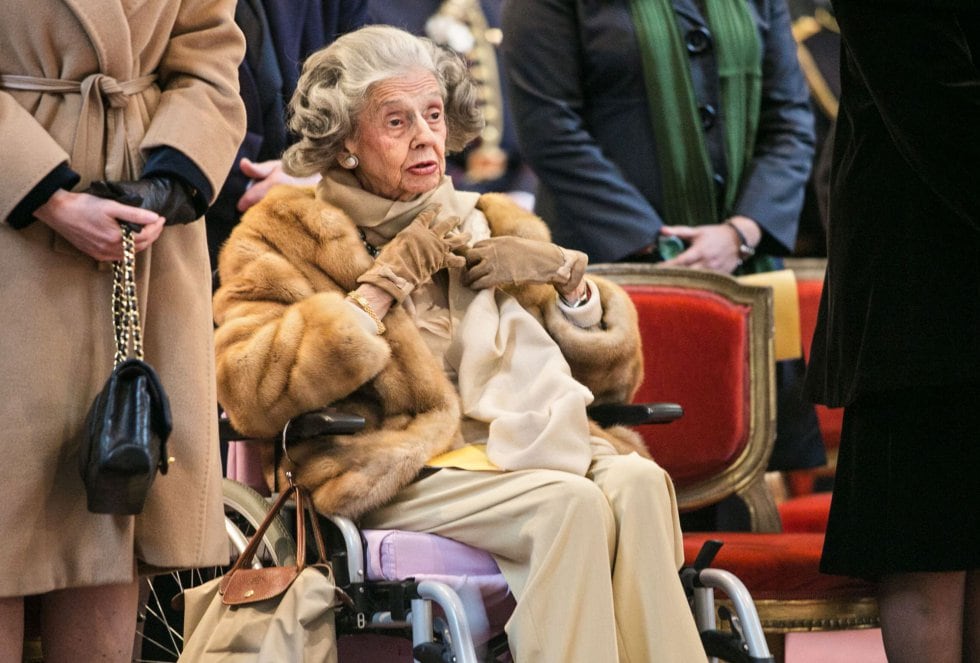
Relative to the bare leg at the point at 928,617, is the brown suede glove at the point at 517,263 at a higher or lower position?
higher

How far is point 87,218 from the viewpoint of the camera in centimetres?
227

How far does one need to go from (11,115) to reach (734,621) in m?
1.56

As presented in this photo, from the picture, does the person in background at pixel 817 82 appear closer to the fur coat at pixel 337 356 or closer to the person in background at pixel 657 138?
the person in background at pixel 657 138

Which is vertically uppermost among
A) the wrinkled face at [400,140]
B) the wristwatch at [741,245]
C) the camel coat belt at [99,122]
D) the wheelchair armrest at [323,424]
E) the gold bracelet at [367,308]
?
the camel coat belt at [99,122]

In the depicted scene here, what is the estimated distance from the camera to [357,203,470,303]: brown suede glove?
295cm

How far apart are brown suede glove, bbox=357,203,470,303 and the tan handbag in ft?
1.78

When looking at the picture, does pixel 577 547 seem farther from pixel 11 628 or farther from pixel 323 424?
pixel 11 628

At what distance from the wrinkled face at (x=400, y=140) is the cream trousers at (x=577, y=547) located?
2.18ft

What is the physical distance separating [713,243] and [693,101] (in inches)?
15.7

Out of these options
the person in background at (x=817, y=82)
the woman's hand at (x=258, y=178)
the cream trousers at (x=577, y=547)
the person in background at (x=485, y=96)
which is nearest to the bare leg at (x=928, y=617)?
the cream trousers at (x=577, y=547)

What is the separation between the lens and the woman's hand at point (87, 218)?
2266 millimetres

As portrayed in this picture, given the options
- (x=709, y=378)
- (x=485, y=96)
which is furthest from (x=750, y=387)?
(x=485, y=96)

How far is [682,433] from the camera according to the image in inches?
146

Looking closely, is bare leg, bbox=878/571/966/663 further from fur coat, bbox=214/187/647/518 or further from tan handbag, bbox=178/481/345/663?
tan handbag, bbox=178/481/345/663
